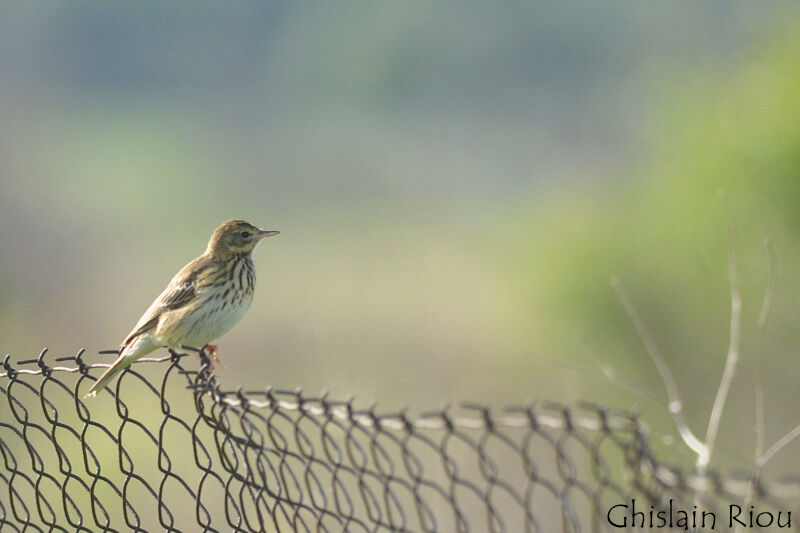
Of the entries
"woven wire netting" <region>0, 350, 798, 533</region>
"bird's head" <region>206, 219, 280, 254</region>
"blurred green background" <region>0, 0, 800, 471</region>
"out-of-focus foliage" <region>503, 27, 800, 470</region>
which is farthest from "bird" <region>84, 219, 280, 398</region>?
"out-of-focus foliage" <region>503, 27, 800, 470</region>

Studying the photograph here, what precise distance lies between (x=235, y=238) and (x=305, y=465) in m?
3.56

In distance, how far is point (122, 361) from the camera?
624 centimetres

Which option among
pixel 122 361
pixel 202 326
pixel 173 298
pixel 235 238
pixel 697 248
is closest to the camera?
pixel 122 361

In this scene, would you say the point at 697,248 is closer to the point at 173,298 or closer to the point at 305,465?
the point at 173,298

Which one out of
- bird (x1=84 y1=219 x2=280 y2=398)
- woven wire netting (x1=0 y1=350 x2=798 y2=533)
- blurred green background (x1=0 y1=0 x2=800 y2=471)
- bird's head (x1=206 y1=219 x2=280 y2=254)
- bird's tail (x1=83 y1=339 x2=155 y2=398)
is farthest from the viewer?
blurred green background (x1=0 y1=0 x2=800 y2=471)

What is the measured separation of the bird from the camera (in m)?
6.88

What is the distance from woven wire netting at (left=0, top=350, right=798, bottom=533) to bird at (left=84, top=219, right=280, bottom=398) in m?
0.19

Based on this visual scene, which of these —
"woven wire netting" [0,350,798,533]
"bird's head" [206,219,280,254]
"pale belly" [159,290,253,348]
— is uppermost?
"bird's head" [206,219,280,254]

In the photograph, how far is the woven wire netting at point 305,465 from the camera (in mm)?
3174

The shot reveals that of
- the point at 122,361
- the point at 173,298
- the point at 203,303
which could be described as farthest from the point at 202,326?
the point at 122,361

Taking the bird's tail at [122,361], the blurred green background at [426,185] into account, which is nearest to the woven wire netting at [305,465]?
the bird's tail at [122,361]

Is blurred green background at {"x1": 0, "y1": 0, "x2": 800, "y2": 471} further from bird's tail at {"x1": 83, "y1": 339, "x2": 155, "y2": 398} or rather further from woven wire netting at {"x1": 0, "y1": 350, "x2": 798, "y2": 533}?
bird's tail at {"x1": 83, "y1": 339, "x2": 155, "y2": 398}

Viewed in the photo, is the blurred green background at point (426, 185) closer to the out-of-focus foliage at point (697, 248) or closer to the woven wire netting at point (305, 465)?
the out-of-focus foliage at point (697, 248)

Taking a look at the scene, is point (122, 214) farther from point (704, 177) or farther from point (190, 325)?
point (190, 325)
